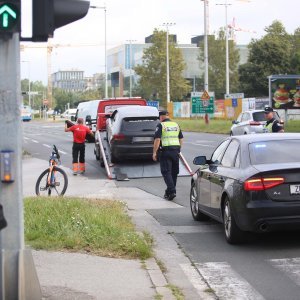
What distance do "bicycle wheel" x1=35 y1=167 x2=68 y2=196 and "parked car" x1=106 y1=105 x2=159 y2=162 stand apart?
16.8ft

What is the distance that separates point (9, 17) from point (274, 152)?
461cm

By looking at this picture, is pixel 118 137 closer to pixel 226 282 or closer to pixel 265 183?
pixel 265 183

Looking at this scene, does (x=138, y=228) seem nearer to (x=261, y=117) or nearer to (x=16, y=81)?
(x=16, y=81)

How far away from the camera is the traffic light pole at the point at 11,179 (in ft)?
18.0

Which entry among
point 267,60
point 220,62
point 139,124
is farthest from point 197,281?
point 220,62

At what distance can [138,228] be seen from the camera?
1015 cm

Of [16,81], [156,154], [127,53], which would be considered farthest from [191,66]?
[16,81]

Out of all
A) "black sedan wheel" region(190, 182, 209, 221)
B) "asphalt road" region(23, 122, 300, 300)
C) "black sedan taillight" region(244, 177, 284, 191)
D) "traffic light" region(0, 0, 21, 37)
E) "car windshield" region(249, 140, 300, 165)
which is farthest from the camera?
"black sedan wheel" region(190, 182, 209, 221)

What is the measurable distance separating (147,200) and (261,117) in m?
16.7

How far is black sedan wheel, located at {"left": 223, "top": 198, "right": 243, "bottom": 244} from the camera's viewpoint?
859 centimetres

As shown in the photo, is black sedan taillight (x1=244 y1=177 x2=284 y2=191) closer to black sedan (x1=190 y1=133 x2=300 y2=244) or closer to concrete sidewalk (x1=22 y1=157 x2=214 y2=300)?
black sedan (x1=190 y1=133 x2=300 y2=244)

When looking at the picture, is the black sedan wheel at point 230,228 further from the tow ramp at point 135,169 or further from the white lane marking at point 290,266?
the tow ramp at point 135,169

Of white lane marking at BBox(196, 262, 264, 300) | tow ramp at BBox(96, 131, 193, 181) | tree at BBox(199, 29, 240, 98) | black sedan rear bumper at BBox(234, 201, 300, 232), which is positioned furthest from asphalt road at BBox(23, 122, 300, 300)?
tree at BBox(199, 29, 240, 98)

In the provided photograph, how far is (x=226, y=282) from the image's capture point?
6930 mm
